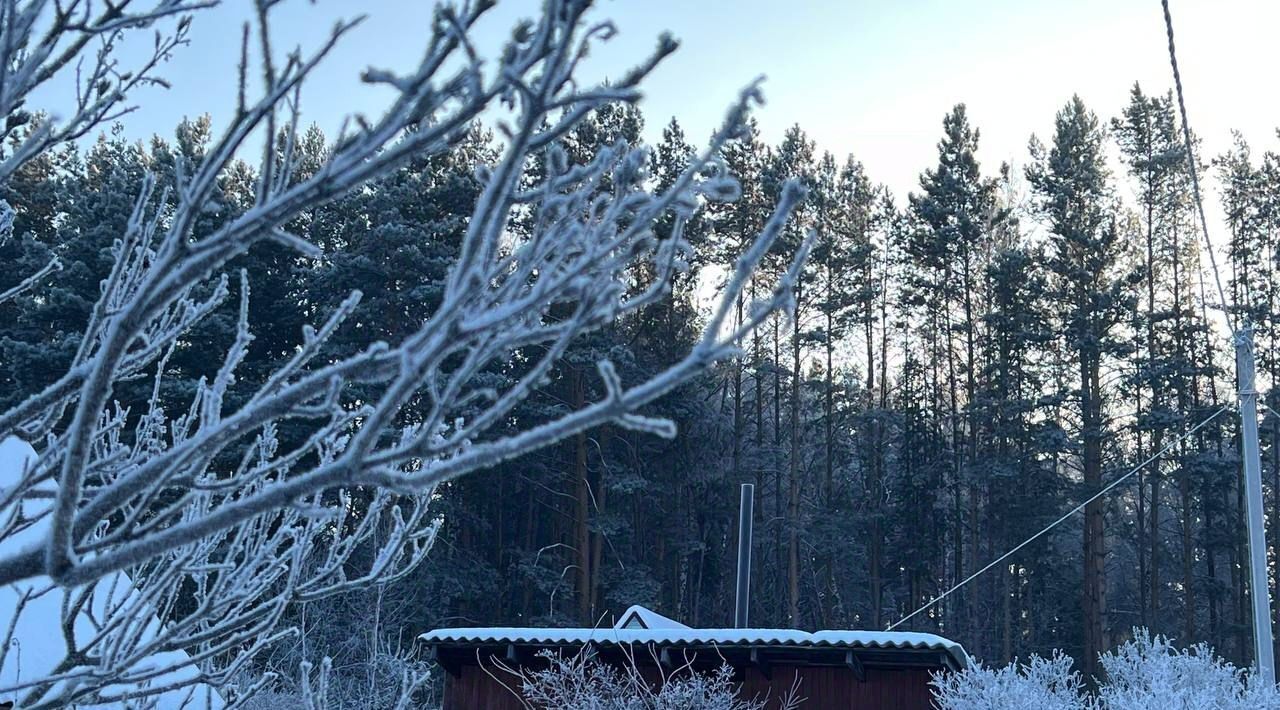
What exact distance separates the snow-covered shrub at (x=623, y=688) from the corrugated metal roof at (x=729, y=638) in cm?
23

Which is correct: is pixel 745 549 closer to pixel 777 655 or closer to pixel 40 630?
pixel 777 655

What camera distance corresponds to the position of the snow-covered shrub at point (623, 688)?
35.7 feet

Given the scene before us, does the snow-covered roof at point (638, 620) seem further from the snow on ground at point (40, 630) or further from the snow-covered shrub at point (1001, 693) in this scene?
the snow on ground at point (40, 630)

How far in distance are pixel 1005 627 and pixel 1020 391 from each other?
5198mm

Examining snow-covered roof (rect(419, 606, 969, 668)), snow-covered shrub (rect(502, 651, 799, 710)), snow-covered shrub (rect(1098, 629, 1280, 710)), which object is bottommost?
snow-covered shrub (rect(502, 651, 799, 710))

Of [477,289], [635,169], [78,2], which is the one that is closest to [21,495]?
[78,2]

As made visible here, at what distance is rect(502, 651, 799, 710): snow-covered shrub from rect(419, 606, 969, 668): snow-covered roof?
0.74ft

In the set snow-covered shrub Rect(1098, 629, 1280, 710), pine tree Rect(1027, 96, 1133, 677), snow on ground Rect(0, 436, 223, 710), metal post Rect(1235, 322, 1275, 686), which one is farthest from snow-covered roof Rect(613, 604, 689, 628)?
pine tree Rect(1027, 96, 1133, 677)

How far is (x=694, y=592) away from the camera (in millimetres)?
27062

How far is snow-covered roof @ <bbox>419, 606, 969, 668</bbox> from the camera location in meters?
10.9

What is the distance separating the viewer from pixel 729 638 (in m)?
11.3

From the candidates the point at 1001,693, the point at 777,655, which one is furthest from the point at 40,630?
the point at 1001,693

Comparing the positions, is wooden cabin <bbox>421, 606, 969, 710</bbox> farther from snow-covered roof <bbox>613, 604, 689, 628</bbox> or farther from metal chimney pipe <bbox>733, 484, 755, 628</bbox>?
metal chimney pipe <bbox>733, 484, 755, 628</bbox>

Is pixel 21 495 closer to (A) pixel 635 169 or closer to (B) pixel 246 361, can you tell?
(A) pixel 635 169
